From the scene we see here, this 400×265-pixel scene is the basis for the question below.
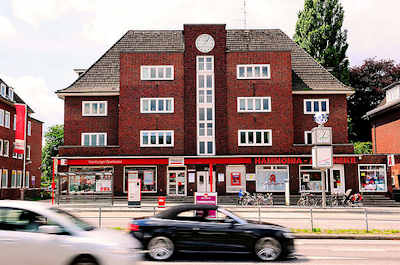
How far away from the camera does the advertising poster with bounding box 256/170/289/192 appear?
37.5m

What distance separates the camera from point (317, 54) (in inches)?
2188

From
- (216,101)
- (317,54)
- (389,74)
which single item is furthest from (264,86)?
(389,74)

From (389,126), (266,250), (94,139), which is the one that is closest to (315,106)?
(389,126)

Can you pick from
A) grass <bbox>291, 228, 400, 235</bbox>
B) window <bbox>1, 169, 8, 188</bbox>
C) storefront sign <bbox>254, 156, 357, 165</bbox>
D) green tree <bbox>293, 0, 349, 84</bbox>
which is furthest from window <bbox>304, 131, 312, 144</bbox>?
window <bbox>1, 169, 8, 188</bbox>

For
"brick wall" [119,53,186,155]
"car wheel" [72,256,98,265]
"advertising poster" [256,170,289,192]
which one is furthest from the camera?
"brick wall" [119,53,186,155]

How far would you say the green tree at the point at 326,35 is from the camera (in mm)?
54812

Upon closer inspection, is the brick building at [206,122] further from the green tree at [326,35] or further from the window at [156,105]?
the green tree at [326,35]

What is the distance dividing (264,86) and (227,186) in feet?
30.1

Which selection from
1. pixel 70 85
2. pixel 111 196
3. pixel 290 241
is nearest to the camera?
pixel 290 241

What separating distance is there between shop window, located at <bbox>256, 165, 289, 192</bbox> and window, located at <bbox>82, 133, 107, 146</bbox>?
13.7m

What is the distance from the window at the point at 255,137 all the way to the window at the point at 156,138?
235 inches

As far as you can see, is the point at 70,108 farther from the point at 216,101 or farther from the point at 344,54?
the point at 344,54

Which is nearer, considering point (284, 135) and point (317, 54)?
point (284, 135)

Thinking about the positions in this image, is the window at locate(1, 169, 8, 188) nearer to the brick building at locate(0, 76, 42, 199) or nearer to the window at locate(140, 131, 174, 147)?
the brick building at locate(0, 76, 42, 199)
